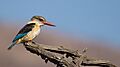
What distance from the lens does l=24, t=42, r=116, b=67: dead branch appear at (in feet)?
35.0

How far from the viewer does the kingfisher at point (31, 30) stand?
13.1 metres

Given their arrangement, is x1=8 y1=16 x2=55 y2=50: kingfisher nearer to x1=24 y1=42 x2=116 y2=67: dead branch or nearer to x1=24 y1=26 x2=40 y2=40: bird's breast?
x1=24 y1=26 x2=40 y2=40: bird's breast

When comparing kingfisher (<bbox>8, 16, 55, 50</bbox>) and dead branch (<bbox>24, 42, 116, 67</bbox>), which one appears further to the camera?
kingfisher (<bbox>8, 16, 55, 50</bbox>)

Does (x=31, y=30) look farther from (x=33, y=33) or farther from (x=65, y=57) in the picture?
(x=65, y=57)

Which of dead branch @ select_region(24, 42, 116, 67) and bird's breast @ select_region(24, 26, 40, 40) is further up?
bird's breast @ select_region(24, 26, 40, 40)

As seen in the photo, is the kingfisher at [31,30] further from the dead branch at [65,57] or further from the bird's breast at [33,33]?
the dead branch at [65,57]

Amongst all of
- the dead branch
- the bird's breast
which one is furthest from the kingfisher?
the dead branch

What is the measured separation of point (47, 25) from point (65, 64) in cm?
263

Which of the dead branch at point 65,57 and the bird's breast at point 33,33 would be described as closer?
the dead branch at point 65,57

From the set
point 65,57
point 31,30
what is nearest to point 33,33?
point 31,30

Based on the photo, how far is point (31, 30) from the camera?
43.7 ft

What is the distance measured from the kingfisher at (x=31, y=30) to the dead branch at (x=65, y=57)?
2202mm

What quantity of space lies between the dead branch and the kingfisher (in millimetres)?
2202

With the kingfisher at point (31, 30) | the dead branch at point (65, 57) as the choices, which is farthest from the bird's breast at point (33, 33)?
the dead branch at point (65, 57)
